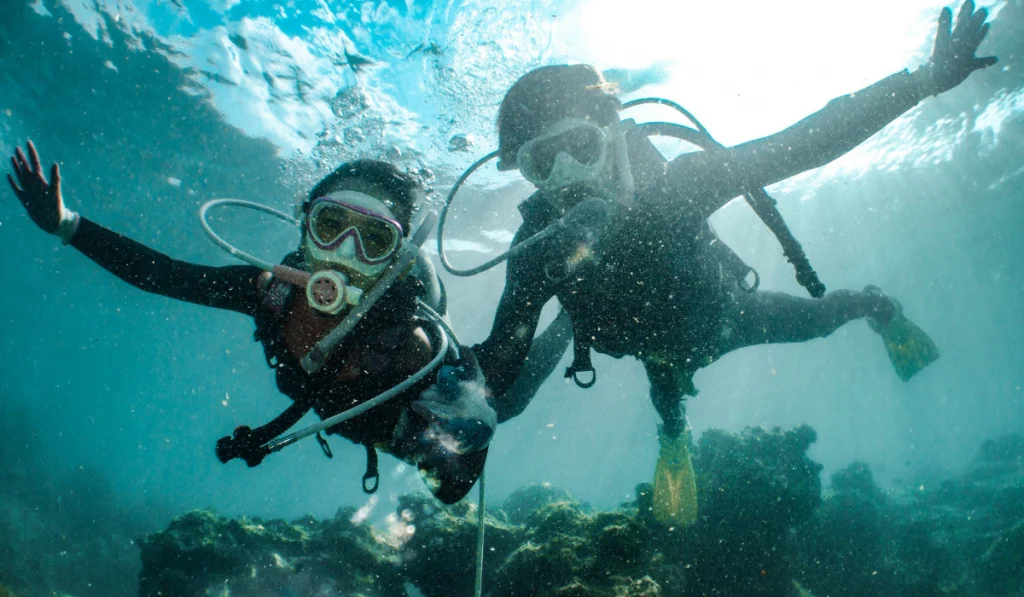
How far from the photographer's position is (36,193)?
2992 millimetres

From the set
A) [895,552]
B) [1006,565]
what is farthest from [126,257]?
[1006,565]

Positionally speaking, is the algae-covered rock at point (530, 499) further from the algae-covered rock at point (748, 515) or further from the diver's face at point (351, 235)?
the diver's face at point (351, 235)

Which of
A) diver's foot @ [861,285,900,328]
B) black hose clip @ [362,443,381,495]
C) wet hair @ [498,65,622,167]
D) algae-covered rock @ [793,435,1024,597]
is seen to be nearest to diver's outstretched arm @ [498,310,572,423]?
black hose clip @ [362,443,381,495]

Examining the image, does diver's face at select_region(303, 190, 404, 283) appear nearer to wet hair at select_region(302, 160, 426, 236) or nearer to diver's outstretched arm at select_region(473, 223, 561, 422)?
wet hair at select_region(302, 160, 426, 236)

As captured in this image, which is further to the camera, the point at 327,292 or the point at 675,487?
the point at 675,487

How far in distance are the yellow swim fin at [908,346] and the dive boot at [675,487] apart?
9.75 feet

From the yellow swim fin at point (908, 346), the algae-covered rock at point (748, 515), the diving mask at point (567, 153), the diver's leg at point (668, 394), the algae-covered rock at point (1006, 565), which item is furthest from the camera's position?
the algae-covered rock at point (1006, 565)

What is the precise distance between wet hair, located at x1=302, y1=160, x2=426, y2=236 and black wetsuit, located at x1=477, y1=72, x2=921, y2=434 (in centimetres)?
99

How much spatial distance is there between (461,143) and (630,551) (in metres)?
10.6

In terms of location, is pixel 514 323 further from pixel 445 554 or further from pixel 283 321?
pixel 445 554

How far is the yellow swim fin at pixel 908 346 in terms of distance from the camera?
5.67 m

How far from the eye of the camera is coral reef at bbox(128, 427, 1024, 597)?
17.5 feet

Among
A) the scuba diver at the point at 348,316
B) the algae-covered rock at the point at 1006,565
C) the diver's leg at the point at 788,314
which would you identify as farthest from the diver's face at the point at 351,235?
the algae-covered rock at the point at 1006,565

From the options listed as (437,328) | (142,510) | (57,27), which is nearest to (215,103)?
(57,27)
